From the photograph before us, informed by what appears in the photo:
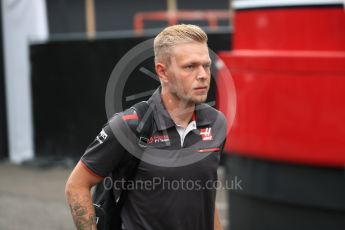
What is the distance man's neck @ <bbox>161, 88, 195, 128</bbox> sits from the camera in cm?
284

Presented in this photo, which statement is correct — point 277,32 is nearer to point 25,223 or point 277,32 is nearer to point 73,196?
point 73,196

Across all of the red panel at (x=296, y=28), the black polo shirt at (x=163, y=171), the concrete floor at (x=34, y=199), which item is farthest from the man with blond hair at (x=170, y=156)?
the concrete floor at (x=34, y=199)

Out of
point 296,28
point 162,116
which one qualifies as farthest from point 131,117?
point 296,28

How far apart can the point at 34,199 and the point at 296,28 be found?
4.33 metres

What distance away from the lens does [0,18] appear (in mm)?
10086

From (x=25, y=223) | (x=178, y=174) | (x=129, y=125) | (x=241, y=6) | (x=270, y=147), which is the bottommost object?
(x=25, y=223)

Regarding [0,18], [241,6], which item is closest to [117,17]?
[0,18]

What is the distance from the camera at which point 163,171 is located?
274 centimetres

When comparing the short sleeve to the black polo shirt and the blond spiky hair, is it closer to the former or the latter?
the black polo shirt

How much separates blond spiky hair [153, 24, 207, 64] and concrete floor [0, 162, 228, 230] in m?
3.94

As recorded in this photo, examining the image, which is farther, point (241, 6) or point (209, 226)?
point (241, 6)

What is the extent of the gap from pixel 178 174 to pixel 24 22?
25.4 ft

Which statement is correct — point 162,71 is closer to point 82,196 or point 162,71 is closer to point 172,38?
point 172,38

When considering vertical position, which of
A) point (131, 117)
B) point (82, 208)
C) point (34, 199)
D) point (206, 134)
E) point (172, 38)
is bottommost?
point (34, 199)
